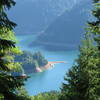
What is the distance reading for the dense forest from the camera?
6.37 meters

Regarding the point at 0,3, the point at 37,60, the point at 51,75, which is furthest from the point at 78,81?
the point at 37,60

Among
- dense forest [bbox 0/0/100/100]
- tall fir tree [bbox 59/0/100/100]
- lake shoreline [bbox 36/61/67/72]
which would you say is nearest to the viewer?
dense forest [bbox 0/0/100/100]

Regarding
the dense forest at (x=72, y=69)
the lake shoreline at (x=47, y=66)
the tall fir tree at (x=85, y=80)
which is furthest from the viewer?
the lake shoreline at (x=47, y=66)

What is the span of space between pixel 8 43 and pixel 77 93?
5.50 metres

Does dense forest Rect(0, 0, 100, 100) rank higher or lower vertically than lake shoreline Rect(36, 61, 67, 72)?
higher

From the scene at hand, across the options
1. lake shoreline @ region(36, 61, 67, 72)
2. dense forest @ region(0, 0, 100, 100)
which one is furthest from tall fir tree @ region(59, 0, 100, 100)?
lake shoreline @ region(36, 61, 67, 72)

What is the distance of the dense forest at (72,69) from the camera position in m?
6.37

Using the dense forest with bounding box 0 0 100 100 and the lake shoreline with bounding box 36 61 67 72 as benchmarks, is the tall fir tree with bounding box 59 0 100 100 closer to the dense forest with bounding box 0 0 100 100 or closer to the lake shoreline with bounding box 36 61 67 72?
the dense forest with bounding box 0 0 100 100

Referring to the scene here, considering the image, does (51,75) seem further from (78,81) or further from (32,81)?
(78,81)

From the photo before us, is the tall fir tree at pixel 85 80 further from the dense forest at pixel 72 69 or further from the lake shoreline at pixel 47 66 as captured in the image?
the lake shoreline at pixel 47 66

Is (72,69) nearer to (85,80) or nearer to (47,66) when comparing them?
(85,80)

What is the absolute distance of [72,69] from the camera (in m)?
13.1

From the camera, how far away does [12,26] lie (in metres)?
6.43

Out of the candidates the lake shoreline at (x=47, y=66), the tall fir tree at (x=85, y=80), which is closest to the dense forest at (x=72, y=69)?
the tall fir tree at (x=85, y=80)
